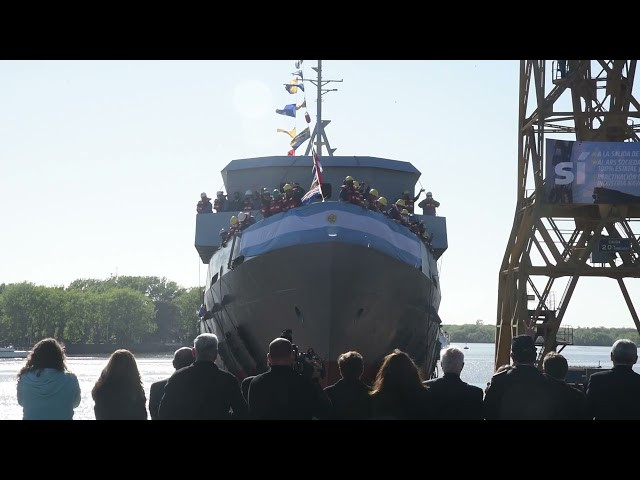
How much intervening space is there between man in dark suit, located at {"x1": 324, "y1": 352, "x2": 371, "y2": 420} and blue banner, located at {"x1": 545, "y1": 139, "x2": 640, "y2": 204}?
68.1 ft

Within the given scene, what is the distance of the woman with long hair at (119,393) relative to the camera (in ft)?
23.5

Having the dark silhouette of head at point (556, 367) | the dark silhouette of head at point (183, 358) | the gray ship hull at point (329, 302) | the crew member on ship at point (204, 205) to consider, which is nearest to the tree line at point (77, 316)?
the crew member on ship at point (204, 205)

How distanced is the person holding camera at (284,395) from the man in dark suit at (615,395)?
2.03 m

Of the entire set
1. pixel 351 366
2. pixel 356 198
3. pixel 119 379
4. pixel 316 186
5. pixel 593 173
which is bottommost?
pixel 119 379

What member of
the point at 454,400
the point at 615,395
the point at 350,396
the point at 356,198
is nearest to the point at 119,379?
the point at 350,396

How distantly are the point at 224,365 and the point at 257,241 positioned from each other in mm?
4730

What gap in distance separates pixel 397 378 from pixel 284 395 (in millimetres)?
840

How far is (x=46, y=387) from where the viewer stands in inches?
281

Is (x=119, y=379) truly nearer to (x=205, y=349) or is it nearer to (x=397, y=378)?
(x=205, y=349)

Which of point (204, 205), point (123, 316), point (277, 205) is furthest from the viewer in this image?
point (123, 316)

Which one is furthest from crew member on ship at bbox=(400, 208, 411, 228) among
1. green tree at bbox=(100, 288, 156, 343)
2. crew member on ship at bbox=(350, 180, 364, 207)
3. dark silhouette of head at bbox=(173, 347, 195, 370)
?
green tree at bbox=(100, 288, 156, 343)

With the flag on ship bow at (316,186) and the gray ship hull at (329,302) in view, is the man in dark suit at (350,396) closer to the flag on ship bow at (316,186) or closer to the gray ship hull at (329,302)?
the gray ship hull at (329,302)

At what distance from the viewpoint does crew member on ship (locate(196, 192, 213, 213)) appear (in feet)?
83.7
